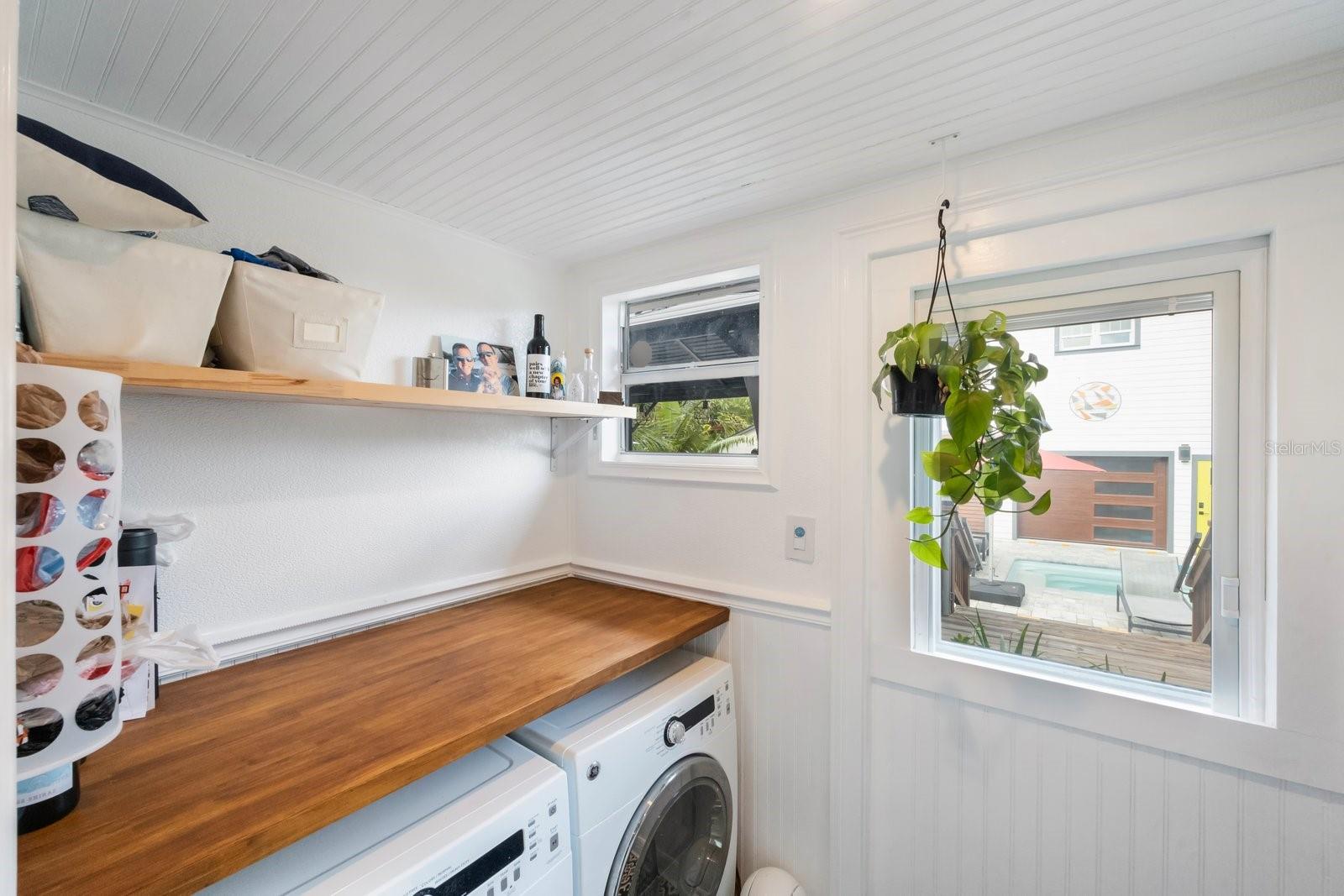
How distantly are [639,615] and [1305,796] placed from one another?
151 cm

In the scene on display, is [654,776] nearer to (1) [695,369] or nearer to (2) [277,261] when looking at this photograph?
(1) [695,369]

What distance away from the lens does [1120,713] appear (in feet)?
3.89

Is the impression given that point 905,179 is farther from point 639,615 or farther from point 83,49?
point 83,49

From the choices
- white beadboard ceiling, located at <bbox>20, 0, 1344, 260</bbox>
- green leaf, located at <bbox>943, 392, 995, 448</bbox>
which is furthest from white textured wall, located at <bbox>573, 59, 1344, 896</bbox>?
green leaf, located at <bbox>943, 392, 995, 448</bbox>

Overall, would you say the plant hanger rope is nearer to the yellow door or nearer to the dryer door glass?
the yellow door

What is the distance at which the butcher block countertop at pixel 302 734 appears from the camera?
0.71 meters

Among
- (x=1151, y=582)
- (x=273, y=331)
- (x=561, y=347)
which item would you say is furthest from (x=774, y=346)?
(x=273, y=331)

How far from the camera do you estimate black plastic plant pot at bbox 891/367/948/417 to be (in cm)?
120

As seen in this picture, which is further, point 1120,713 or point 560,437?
point 560,437

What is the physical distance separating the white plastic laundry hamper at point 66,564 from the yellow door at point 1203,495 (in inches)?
76.9

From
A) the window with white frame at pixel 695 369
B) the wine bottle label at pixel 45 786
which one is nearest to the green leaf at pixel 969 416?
the window with white frame at pixel 695 369

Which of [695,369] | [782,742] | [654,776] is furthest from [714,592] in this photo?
[695,369]

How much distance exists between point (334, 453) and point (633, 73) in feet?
4.13

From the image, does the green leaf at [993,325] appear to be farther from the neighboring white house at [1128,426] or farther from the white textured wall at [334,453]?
the white textured wall at [334,453]
